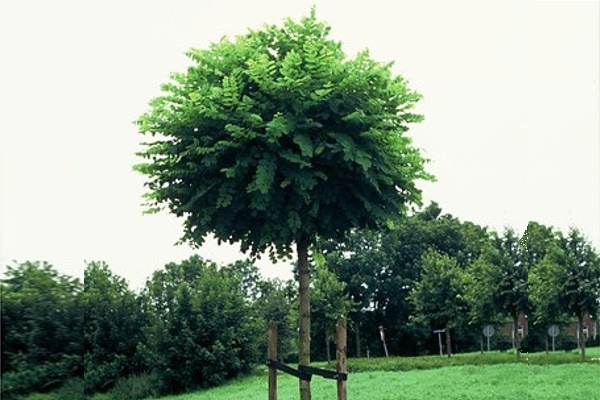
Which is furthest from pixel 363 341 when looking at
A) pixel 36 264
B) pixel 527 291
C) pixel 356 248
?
pixel 36 264

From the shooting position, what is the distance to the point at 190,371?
14562 mm

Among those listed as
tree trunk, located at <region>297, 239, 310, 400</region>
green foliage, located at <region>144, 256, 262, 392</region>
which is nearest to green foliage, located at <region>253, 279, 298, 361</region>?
green foliage, located at <region>144, 256, 262, 392</region>

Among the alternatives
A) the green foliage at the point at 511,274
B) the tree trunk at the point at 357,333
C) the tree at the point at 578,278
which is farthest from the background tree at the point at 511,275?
the tree trunk at the point at 357,333

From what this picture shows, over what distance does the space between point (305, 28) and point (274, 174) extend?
1.26 m

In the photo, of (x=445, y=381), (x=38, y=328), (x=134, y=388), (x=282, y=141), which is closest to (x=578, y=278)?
(x=445, y=381)

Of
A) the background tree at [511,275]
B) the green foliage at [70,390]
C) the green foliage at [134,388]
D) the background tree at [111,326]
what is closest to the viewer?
the green foliage at [70,390]

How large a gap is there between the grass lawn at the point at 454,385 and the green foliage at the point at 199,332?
497 millimetres

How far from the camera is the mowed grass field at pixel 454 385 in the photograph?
11516 mm

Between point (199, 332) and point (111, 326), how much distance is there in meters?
1.68

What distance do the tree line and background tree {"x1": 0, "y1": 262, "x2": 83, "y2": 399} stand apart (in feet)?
24.1

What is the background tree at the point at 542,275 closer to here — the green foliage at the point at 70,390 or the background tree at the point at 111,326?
the background tree at the point at 111,326

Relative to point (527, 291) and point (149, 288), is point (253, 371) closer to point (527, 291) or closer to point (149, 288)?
point (149, 288)

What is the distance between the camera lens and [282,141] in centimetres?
591

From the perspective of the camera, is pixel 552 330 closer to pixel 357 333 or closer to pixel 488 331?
pixel 488 331
